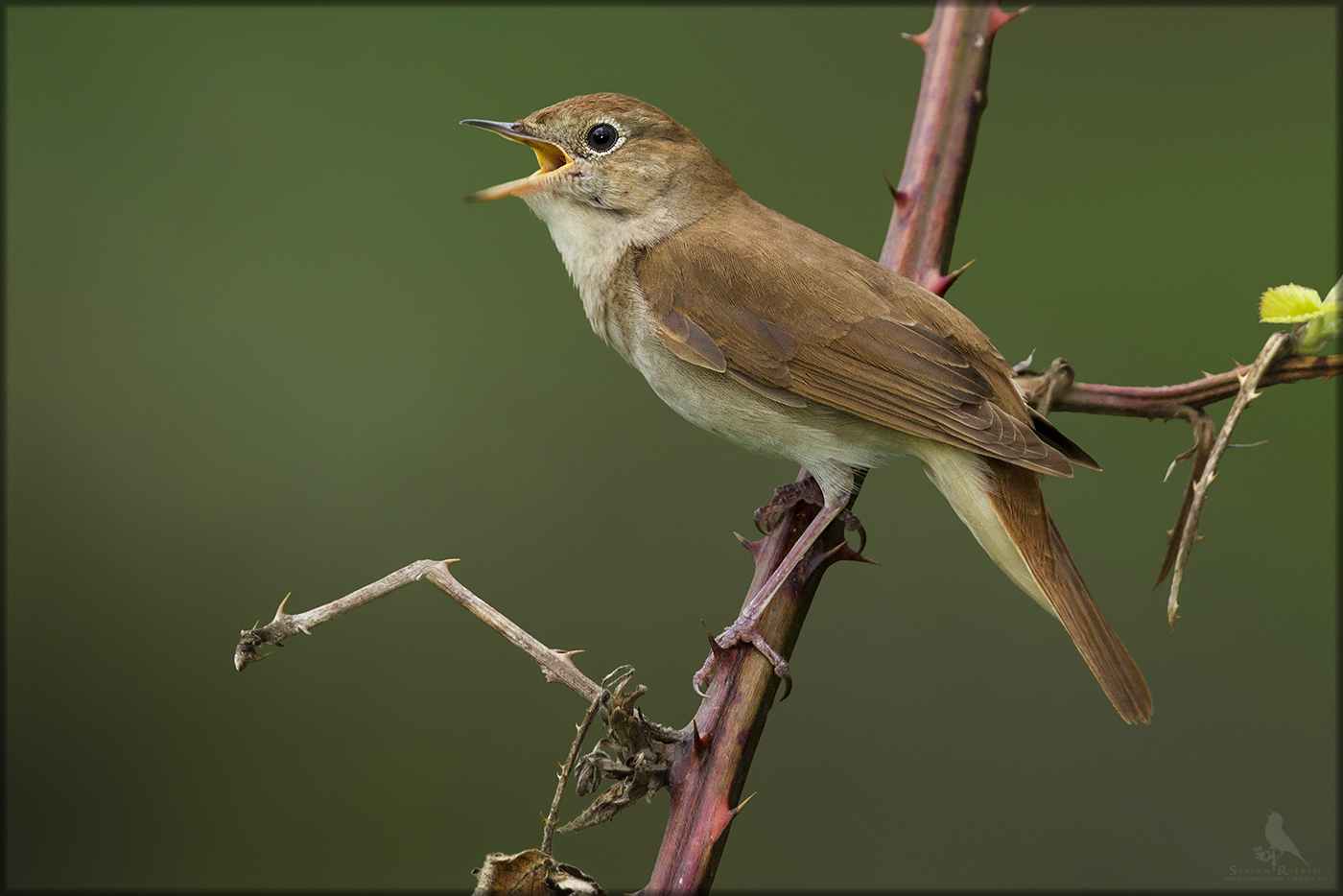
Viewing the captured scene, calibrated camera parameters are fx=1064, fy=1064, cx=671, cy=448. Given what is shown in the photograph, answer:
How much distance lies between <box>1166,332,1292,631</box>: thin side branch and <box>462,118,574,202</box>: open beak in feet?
4.51

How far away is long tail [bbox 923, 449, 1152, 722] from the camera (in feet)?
6.26

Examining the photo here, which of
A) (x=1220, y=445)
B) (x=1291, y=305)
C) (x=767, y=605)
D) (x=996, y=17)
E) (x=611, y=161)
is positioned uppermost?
(x=996, y=17)

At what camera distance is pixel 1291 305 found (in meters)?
1.48

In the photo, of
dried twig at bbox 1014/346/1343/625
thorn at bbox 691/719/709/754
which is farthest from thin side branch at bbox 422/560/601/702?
dried twig at bbox 1014/346/1343/625

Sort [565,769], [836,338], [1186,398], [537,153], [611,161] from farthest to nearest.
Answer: [537,153], [611,161], [836,338], [1186,398], [565,769]

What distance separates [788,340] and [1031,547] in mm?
645

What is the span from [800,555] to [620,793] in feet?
1.94

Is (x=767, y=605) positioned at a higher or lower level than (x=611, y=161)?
lower

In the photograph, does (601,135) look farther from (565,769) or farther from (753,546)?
(565,769)

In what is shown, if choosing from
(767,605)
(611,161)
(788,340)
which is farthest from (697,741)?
(611,161)

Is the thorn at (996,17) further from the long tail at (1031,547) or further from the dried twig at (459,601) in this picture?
the dried twig at (459,601)

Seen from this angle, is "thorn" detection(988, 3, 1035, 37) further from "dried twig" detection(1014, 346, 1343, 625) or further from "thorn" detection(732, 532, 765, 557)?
"thorn" detection(732, 532, 765, 557)

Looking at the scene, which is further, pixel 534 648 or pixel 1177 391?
pixel 1177 391

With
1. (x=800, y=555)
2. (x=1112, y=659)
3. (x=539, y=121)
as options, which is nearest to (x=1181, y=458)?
(x=1112, y=659)
